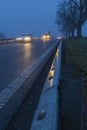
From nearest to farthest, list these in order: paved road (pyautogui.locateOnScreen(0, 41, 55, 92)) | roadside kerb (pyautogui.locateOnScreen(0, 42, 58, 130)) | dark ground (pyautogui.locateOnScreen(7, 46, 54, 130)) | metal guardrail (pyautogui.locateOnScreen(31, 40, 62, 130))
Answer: metal guardrail (pyautogui.locateOnScreen(31, 40, 62, 130)), dark ground (pyautogui.locateOnScreen(7, 46, 54, 130)), roadside kerb (pyautogui.locateOnScreen(0, 42, 58, 130)), paved road (pyautogui.locateOnScreen(0, 41, 55, 92))

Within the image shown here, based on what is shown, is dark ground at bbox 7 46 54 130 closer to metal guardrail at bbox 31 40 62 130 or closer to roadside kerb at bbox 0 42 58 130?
roadside kerb at bbox 0 42 58 130

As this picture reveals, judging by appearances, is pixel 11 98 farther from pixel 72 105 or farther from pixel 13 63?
pixel 13 63

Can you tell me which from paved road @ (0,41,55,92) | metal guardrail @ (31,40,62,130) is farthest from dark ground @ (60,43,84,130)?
paved road @ (0,41,55,92)

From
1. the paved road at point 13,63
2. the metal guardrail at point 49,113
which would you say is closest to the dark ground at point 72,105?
the metal guardrail at point 49,113

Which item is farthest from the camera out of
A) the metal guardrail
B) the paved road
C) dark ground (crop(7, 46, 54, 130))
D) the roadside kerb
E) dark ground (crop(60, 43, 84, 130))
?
the paved road

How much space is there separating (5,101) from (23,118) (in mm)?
1719

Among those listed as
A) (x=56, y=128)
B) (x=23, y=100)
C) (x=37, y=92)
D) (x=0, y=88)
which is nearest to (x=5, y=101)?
(x=23, y=100)

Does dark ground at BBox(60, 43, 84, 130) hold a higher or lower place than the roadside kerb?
higher

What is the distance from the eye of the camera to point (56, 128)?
3.74 m


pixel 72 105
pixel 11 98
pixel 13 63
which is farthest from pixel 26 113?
pixel 13 63

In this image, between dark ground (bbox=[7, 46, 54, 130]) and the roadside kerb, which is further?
the roadside kerb

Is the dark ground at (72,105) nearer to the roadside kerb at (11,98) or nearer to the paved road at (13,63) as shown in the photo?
the roadside kerb at (11,98)

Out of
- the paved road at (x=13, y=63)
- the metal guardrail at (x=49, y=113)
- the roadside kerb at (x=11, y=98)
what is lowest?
the paved road at (x=13, y=63)

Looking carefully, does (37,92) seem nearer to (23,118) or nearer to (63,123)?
(23,118)
